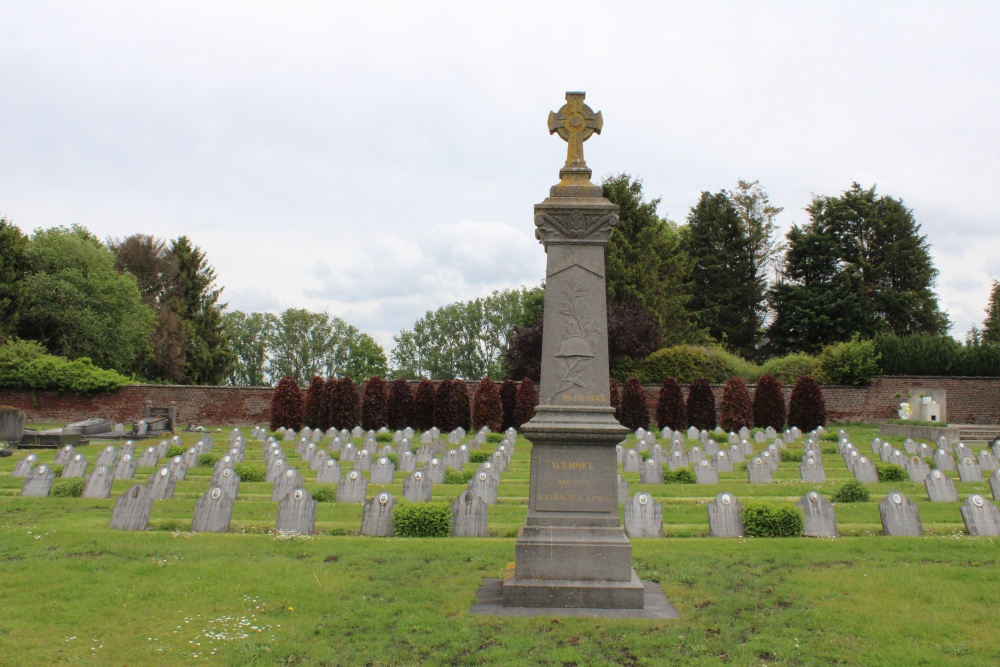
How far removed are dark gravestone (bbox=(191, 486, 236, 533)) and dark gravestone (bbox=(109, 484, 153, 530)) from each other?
Result: 63 centimetres

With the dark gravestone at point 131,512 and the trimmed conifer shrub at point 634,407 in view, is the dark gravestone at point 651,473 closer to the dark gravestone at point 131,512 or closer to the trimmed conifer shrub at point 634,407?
the dark gravestone at point 131,512

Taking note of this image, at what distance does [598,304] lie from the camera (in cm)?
680

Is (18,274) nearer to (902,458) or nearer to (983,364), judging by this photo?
(902,458)

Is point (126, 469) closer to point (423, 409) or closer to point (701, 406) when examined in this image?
point (423, 409)

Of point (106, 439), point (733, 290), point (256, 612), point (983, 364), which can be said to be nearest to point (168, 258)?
point (106, 439)

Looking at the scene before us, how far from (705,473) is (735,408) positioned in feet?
41.5

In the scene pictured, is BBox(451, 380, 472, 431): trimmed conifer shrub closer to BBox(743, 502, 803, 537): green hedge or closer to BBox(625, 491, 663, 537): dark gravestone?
BBox(625, 491, 663, 537): dark gravestone

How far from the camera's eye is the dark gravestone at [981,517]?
9.16m

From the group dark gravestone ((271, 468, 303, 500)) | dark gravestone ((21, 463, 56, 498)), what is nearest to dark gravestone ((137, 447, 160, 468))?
dark gravestone ((21, 463, 56, 498))

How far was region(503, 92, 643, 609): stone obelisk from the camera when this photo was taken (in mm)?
6332

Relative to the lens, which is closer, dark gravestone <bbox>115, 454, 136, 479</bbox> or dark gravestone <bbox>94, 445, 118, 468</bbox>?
dark gravestone <bbox>115, 454, 136, 479</bbox>

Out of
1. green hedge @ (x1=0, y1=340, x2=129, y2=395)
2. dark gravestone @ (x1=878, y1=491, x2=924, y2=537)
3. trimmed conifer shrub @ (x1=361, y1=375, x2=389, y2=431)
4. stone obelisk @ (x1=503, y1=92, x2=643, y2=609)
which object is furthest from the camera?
green hedge @ (x1=0, y1=340, x2=129, y2=395)

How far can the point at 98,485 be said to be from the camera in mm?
12289

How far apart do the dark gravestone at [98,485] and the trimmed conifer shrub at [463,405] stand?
52.2ft
